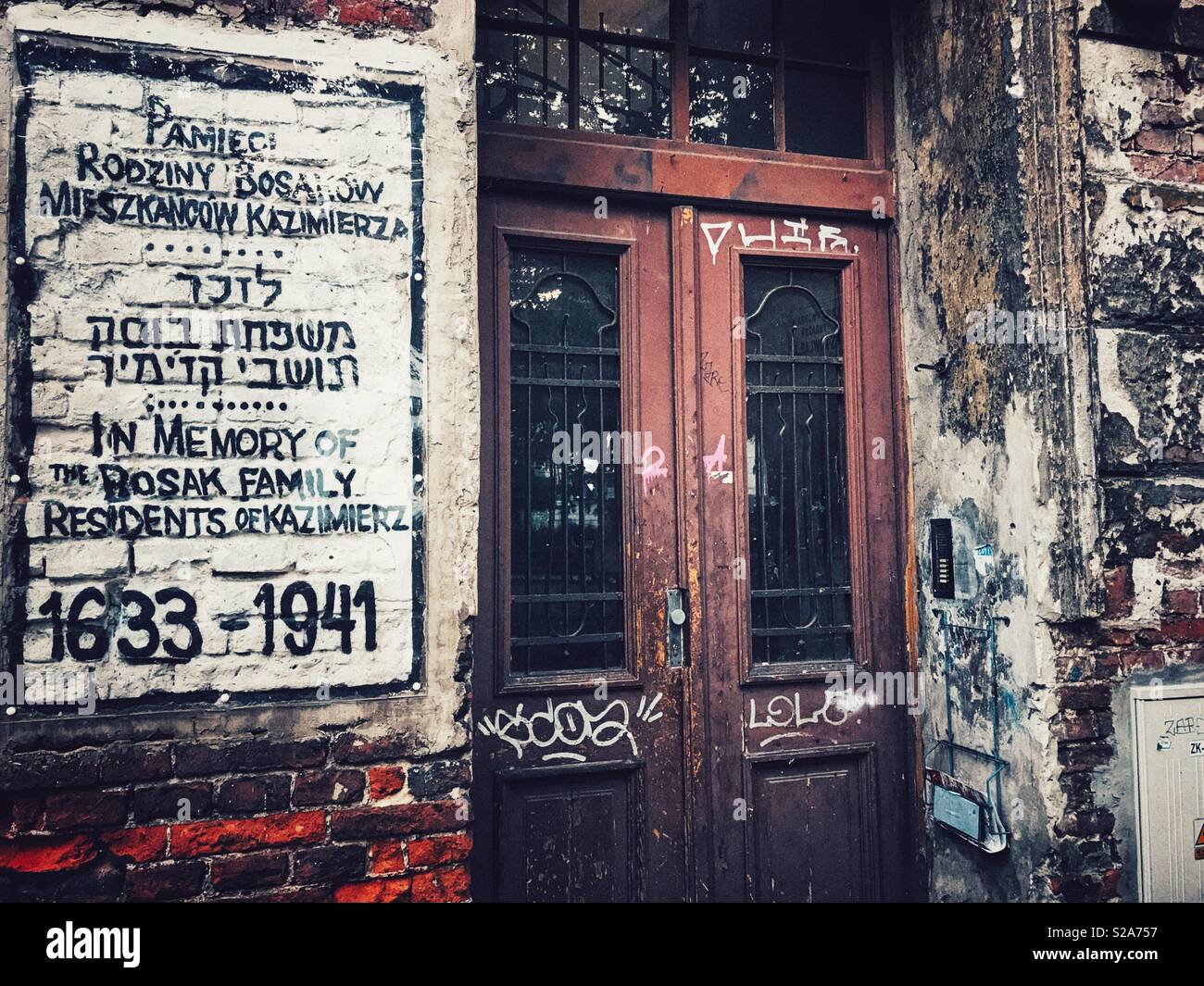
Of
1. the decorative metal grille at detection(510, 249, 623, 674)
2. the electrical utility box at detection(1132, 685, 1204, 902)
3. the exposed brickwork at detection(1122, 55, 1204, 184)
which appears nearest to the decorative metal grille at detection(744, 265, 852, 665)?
the decorative metal grille at detection(510, 249, 623, 674)

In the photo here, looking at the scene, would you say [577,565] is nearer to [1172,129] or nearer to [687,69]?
[687,69]

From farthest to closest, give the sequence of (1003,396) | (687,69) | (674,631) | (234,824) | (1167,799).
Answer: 1. (687,69)
2. (674,631)
3. (1003,396)
4. (1167,799)
5. (234,824)

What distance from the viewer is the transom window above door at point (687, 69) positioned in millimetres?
2447

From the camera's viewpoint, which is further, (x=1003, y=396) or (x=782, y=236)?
(x=782, y=236)

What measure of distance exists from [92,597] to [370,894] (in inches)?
36.8

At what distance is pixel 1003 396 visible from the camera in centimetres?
235

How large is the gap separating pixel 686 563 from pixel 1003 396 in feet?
3.48

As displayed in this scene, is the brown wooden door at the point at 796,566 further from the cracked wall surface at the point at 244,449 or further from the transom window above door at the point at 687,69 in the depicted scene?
Result: the cracked wall surface at the point at 244,449

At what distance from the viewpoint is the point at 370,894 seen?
1.88 metres

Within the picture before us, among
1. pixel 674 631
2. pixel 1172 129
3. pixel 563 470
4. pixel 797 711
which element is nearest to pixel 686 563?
pixel 674 631

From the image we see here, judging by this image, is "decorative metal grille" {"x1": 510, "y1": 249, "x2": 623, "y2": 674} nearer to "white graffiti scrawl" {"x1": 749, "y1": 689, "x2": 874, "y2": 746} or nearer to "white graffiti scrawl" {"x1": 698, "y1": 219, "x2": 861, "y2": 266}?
"white graffiti scrawl" {"x1": 698, "y1": 219, "x2": 861, "y2": 266}

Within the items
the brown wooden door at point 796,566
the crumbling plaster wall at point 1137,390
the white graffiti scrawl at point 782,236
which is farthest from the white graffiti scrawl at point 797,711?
the white graffiti scrawl at point 782,236
